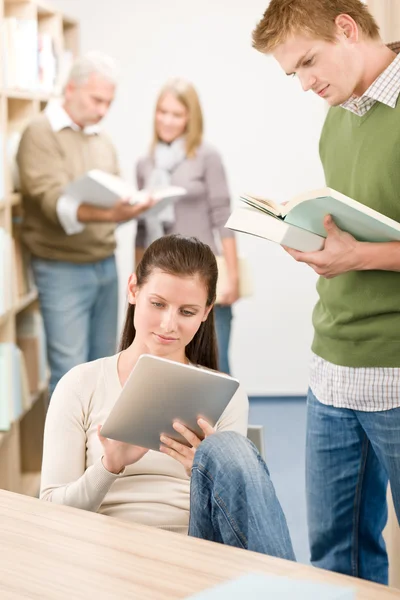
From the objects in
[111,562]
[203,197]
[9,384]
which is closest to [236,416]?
[111,562]

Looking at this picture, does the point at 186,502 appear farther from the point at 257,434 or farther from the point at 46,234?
the point at 46,234

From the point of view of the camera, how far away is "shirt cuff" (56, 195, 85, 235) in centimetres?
340

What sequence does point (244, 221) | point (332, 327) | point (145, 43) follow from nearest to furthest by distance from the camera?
point (244, 221) → point (332, 327) → point (145, 43)

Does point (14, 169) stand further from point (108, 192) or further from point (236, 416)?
point (236, 416)

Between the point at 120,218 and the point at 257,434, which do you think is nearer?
the point at 257,434

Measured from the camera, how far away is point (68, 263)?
3.51 meters

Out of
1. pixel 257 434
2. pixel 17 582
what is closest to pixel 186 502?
pixel 257 434

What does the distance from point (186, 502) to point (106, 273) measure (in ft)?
6.97

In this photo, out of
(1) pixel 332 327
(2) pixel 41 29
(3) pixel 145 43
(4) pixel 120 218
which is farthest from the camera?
(3) pixel 145 43

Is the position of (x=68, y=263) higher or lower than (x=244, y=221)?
lower

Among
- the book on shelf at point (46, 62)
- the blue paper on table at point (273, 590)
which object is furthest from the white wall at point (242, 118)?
the blue paper on table at point (273, 590)

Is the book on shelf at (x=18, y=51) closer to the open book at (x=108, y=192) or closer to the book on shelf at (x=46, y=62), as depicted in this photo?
the book on shelf at (x=46, y=62)

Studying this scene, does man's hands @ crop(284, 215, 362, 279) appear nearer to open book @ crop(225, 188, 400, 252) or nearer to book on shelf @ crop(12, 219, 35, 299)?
open book @ crop(225, 188, 400, 252)

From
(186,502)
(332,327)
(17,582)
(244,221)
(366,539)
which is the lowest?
(366,539)
